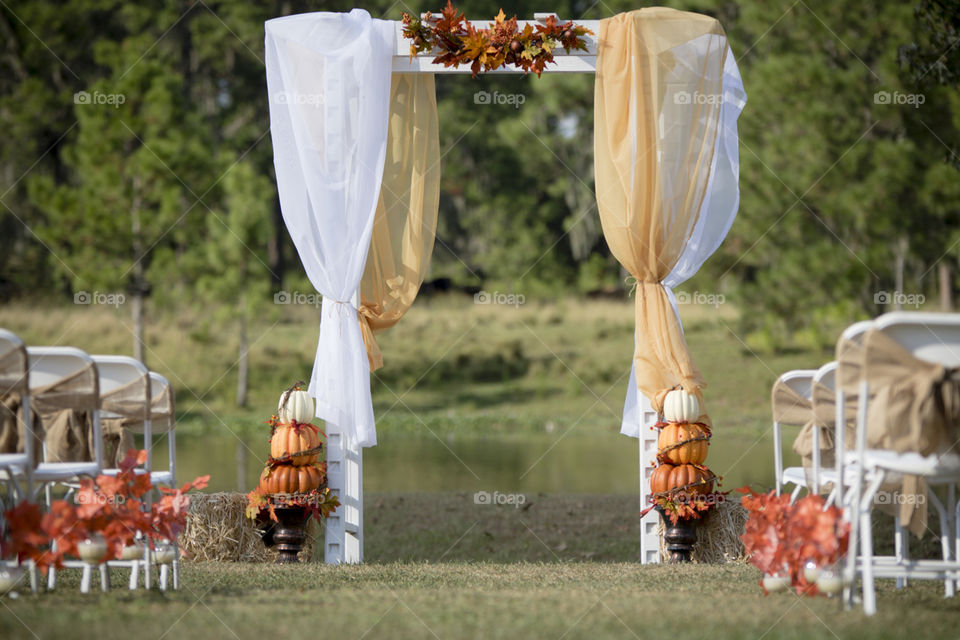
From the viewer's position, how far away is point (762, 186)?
14914 millimetres

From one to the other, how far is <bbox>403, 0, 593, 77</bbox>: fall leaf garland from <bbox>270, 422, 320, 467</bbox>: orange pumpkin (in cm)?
201

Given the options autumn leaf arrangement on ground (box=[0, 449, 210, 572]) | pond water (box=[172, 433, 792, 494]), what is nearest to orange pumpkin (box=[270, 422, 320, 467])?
autumn leaf arrangement on ground (box=[0, 449, 210, 572])

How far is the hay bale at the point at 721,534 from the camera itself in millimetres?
5449

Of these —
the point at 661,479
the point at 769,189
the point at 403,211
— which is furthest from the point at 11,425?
the point at 769,189

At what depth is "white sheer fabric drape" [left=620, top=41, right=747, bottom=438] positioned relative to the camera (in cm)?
577

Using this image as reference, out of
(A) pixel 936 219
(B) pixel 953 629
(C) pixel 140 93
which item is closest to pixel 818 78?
(A) pixel 936 219

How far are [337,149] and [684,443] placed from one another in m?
2.31

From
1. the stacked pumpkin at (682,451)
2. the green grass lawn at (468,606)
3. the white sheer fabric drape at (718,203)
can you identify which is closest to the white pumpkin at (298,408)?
the green grass lawn at (468,606)

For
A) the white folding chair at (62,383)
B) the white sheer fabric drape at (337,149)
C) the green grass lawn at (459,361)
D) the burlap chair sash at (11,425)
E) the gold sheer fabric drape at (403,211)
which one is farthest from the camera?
the green grass lawn at (459,361)

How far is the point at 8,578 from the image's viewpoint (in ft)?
11.7
